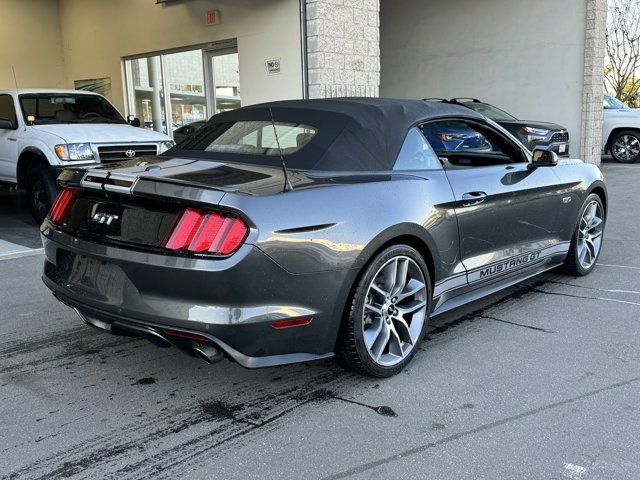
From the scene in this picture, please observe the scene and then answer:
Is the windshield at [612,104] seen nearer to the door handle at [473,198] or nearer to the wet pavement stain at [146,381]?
the door handle at [473,198]

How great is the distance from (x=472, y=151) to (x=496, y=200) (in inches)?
30.1

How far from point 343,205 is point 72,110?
6.82 m

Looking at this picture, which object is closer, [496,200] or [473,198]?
[473,198]

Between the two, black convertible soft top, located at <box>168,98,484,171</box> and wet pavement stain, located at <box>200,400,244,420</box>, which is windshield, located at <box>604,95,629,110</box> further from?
wet pavement stain, located at <box>200,400,244,420</box>

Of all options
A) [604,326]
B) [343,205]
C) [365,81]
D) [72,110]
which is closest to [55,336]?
[343,205]

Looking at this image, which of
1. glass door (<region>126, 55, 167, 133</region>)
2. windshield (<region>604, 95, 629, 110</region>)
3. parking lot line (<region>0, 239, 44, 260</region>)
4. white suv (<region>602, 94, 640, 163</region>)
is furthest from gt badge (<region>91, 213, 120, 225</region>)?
windshield (<region>604, 95, 629, 110</region>)

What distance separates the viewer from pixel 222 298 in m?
2.79

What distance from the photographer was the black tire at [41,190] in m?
7.54

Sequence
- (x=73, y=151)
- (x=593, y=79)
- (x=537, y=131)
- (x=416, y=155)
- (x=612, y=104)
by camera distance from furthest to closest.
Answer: (x=612, y=104) → (x=593, y=79) → (x=537, y=131) → (x=73, y=151) → (x=416, y=155)

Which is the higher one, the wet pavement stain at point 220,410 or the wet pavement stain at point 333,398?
the wet pavement stain at point 220,410

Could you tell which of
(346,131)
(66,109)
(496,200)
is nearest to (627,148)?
(66,109)

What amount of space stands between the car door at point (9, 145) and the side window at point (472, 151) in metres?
6.06

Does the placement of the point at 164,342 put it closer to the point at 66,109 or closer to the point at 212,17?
the point at 66,109

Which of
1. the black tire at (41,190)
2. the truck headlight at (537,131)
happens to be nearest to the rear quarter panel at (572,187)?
the black tire at (41,190)
